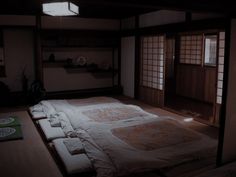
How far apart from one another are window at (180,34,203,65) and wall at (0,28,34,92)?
4608 mm

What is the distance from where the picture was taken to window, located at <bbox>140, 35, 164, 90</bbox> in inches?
259

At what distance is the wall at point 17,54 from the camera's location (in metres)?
7.10

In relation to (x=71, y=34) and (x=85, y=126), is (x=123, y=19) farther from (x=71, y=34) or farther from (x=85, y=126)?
(x=85, y=126)

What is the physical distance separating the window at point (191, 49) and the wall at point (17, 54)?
15.1ft

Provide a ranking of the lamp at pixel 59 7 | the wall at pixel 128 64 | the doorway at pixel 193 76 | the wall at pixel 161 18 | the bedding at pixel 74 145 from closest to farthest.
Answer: the bedding at pixel 74 145, the lamp at pixel 59 7, the wall at pixel 161 18, the doorway at pixel 193 76, the wall at pixel 128 64

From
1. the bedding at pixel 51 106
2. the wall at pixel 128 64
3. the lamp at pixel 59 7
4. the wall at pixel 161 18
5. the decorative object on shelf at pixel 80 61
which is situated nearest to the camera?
the lamp at pixel 59 7

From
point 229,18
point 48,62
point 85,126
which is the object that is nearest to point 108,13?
point 48,62

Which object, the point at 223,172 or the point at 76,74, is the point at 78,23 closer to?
the point at 76,74

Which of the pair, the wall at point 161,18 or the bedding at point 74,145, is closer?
the bedding at point 74,145

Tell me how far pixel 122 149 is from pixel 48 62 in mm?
4734

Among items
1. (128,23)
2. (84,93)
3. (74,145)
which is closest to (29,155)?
(74,145)

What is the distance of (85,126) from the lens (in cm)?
426

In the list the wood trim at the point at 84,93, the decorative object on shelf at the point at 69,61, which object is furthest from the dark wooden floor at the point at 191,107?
the decorative object on shelf at the point at 69,61

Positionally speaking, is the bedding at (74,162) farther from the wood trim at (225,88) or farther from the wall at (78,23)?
the wall at (78,23)
